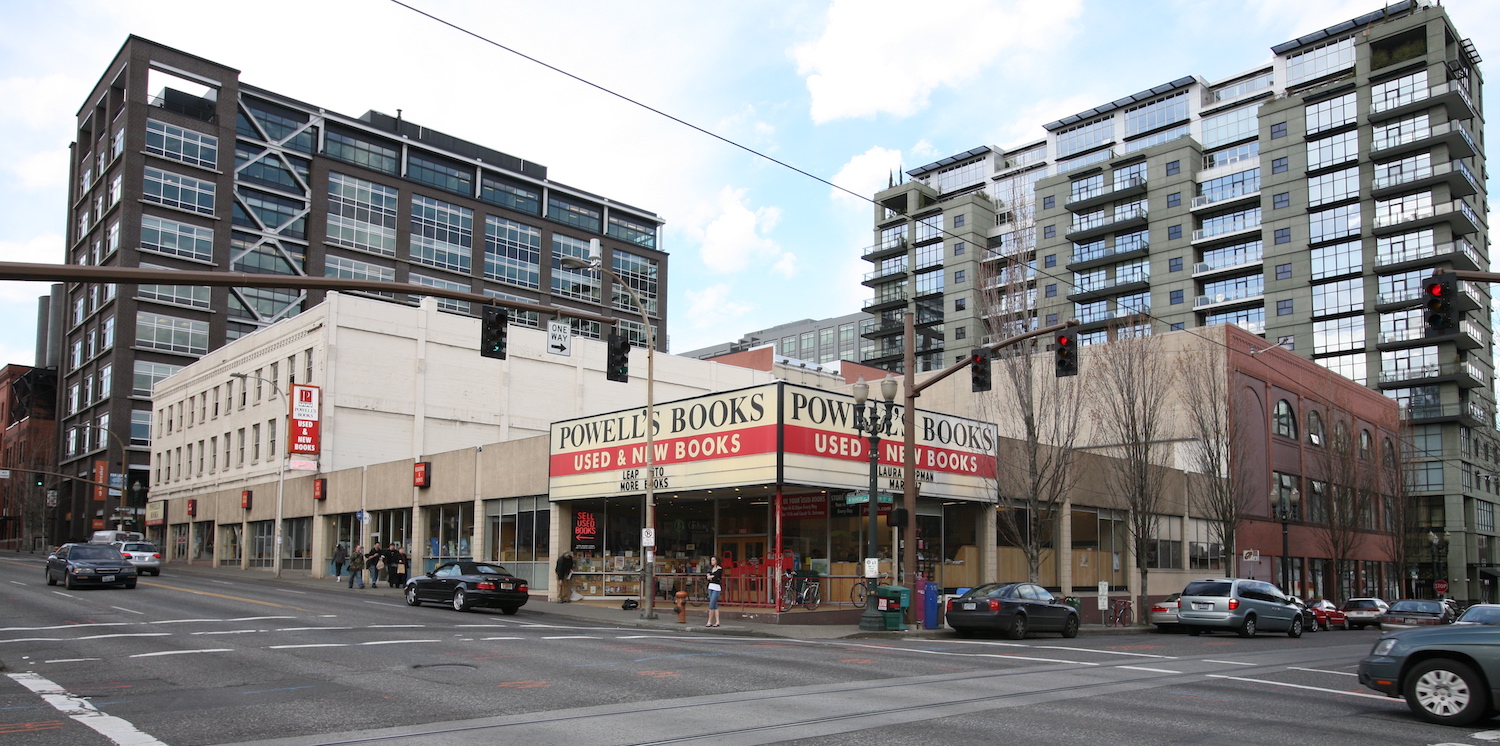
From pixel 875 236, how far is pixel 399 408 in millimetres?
75593

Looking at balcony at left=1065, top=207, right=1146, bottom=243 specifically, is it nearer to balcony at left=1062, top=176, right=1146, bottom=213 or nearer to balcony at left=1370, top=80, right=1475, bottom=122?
balcony at left=1062, top=176, right=1146, bottom=213

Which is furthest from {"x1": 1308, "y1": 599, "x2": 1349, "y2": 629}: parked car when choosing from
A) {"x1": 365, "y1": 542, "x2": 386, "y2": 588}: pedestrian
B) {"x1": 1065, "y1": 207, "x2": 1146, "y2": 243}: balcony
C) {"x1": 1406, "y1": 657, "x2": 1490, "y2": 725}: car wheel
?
{"x1": 1065, "y1": 207, "x2": 1146, "y2": 243}: balcony

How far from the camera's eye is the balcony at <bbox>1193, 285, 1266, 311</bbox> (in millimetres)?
90188

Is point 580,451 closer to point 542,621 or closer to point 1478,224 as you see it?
point 542,621

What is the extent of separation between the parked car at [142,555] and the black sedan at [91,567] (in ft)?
35.3

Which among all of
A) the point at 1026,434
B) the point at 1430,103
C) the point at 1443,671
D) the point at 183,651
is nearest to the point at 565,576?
the point at 1026,434

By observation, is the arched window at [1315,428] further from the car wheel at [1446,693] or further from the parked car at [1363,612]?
the car wheel at [1446,693]

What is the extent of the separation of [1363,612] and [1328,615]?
10.0 ft

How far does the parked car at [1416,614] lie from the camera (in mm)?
38594

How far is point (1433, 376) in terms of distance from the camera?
262 feet

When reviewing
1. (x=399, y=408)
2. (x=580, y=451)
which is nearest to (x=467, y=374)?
(x=399, y=408)

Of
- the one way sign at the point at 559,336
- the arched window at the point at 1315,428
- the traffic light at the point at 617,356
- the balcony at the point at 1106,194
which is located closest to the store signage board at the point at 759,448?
the traffic light at the point at 617,356

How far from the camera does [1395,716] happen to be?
40.0 feet

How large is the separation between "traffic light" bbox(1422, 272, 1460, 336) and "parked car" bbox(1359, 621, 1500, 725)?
5.86 meters
